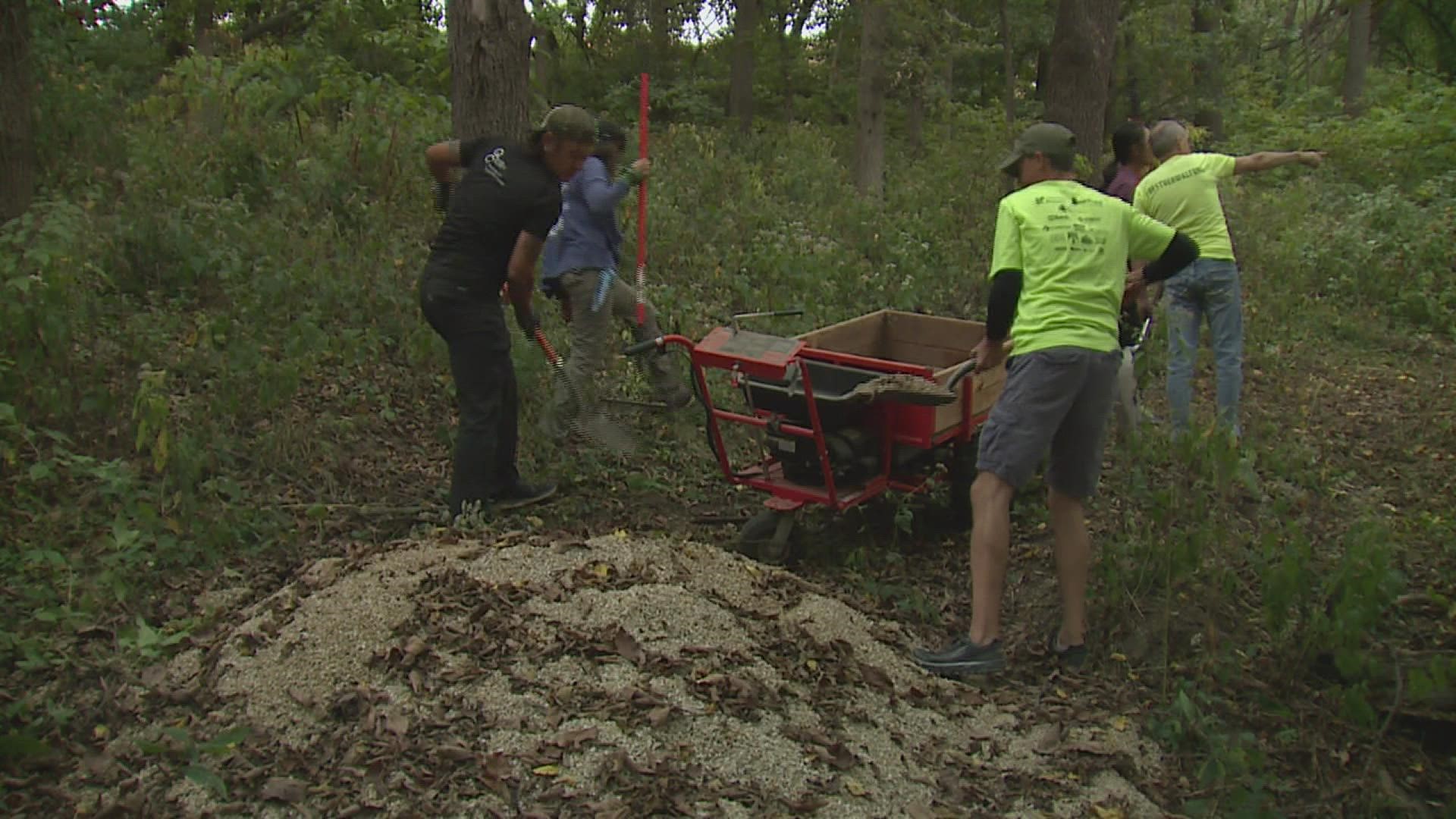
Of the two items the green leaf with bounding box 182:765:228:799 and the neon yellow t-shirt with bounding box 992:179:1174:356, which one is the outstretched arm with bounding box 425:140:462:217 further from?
the green leaf with bounding box 182:765:228:799

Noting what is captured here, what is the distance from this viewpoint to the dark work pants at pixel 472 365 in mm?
5832

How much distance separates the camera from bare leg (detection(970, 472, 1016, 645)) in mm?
4672

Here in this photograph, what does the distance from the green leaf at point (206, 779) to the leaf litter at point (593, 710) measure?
0.16 ft

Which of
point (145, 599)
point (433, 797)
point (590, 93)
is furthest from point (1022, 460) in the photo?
point (590, 93)

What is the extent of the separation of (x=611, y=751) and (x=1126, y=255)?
277 centimetres

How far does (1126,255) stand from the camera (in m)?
4.80

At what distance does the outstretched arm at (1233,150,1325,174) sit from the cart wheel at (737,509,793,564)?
3284 millimetres

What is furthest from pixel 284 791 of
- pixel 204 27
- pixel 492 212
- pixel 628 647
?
pixel 204 27

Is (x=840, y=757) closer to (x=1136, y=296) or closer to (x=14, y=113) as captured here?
(x=1136, y=296)

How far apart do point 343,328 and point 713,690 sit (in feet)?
14.6

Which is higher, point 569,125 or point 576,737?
point 569,125

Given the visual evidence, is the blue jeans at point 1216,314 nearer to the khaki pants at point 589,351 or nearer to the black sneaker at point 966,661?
the black sneaker at point 966,661

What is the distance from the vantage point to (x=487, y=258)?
19.2 feet

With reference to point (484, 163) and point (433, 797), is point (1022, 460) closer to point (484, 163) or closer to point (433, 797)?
point (433, 797)
